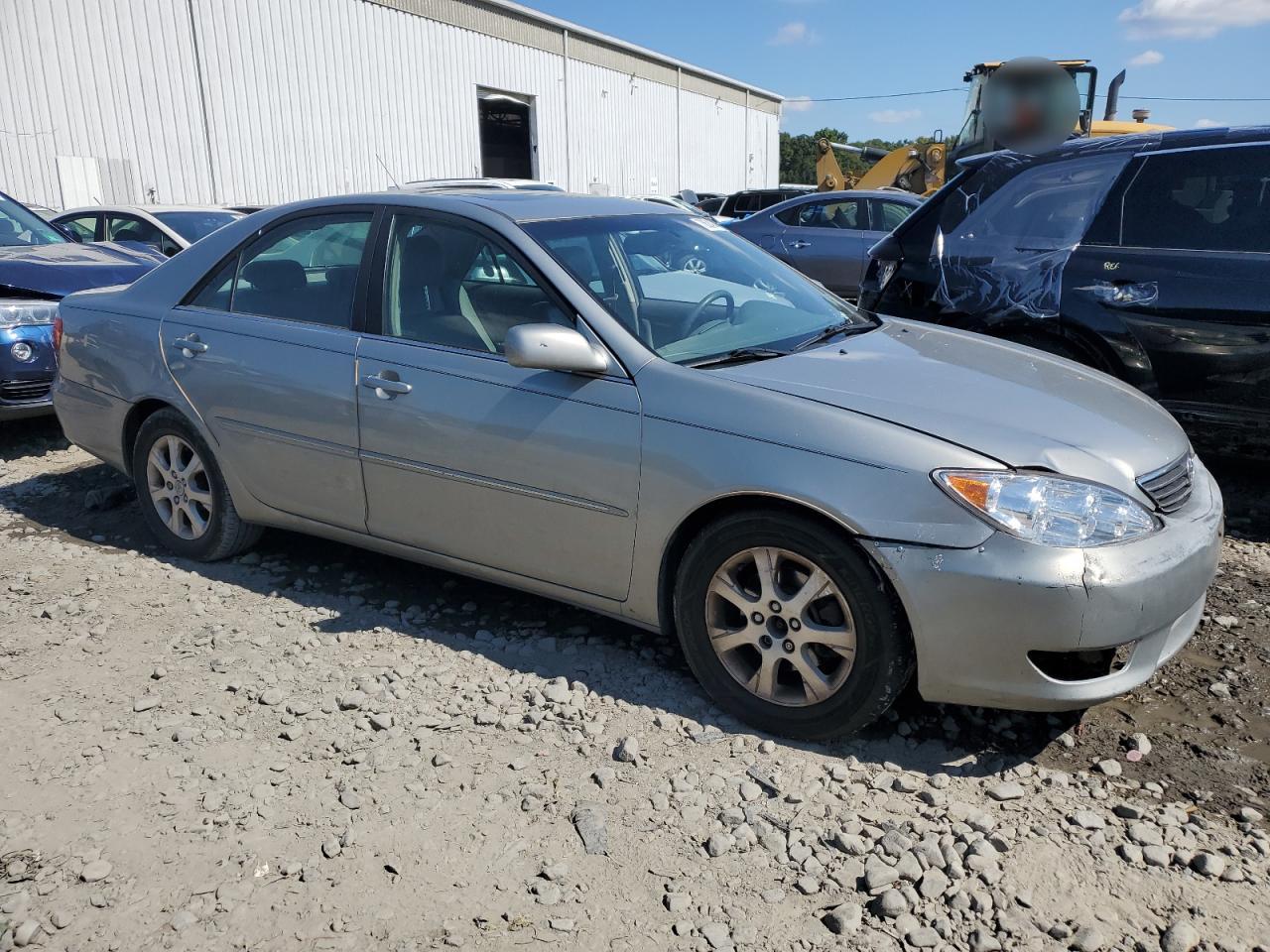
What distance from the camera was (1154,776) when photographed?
9.14ft

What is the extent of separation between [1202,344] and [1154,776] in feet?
8.27

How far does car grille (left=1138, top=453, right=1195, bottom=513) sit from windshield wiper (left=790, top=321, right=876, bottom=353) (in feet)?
3.78

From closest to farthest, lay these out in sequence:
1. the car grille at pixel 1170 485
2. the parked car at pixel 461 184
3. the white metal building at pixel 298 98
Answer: the car grille at pixel 1170 485 → the parked car at pixel 461 184 → the white metal building at pixel 298 98

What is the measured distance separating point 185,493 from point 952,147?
14764 mm

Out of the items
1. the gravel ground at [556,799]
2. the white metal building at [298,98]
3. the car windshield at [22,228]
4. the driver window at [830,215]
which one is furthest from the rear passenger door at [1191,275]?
the white metal building at [298,98]

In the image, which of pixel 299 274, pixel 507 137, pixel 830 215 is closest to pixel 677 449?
pixel 299 274

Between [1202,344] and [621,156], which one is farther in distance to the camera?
[621,156]

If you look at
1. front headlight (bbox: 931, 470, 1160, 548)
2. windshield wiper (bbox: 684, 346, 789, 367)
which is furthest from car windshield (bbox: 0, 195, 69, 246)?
front headlight (bbox: 931, 470, 1160, 548)

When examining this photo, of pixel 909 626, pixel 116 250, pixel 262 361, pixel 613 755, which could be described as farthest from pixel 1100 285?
pixel 116 250

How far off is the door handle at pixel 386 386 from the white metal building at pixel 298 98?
755cm

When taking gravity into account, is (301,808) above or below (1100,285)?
below

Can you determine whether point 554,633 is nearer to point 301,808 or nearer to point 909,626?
point 301,808

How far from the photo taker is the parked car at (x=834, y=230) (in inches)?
465

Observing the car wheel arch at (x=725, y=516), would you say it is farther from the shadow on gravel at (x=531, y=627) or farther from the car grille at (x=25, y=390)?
the car grille at (x=25, y=390)
